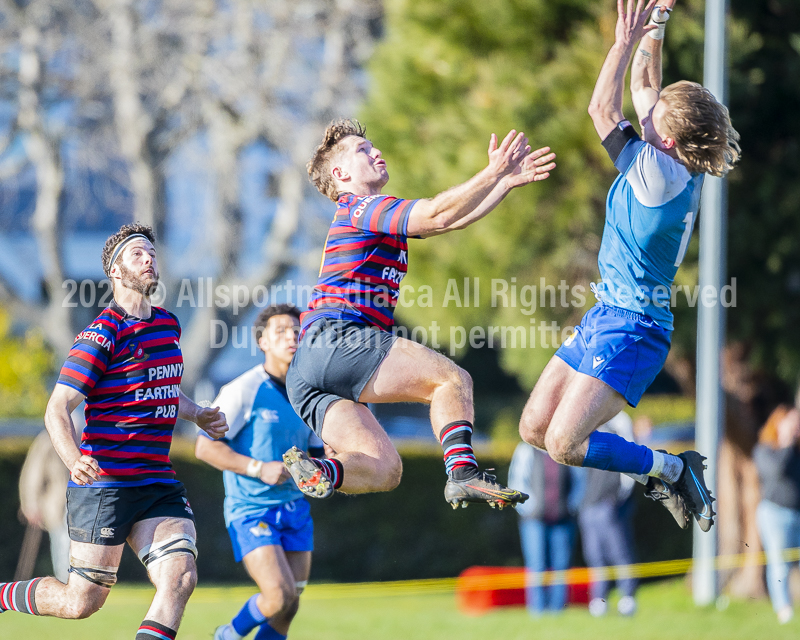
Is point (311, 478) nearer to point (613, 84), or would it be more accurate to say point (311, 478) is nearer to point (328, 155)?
point (328, 155)

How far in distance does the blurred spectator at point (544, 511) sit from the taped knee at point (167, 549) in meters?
6.04

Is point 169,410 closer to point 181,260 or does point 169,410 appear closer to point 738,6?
point 738,6

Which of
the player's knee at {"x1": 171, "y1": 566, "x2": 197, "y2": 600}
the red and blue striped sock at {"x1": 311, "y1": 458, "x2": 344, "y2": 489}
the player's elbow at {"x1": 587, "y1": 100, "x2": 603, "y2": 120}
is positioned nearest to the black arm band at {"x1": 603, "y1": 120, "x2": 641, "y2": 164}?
the player's elbow at {"x1": 587, "y1": 100, "x2": 603, "y2": 120}

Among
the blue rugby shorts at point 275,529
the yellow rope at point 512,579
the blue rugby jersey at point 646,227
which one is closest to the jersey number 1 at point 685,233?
the blue rugby jersey at point 646,227

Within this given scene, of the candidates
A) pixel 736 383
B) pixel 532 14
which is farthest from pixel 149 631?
pixel 736 383

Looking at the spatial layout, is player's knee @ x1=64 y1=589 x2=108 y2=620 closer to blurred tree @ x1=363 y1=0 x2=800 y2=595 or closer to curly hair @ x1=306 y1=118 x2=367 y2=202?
curly hair @ x1=306 y1=118 x2=367 y2=202

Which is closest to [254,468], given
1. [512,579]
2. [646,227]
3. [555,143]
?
[646,227]

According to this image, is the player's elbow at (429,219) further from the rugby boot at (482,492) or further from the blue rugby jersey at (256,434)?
the blue rugby jersey at (256,434)

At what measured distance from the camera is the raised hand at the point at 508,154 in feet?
15.0

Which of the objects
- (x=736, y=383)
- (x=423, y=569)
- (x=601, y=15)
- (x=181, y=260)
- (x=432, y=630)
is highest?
(x=601, y=15)

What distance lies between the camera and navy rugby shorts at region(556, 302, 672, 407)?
16.3 feet

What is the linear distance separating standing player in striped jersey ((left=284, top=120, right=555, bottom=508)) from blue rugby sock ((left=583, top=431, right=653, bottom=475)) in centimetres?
63

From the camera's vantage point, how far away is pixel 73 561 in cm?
498

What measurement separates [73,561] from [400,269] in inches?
91.2
